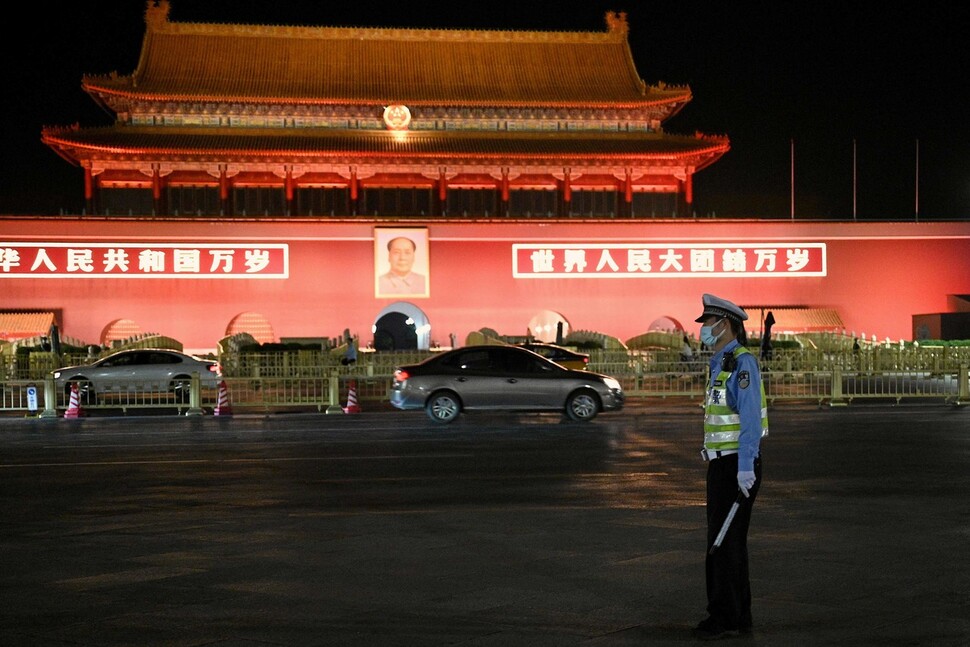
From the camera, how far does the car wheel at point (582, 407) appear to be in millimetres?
17297

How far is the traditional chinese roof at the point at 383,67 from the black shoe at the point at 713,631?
113ft

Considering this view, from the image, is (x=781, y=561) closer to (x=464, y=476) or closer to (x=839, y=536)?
(x=839, y=536)

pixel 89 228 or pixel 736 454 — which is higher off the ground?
pixel 89 228

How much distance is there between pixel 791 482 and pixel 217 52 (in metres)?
34.4

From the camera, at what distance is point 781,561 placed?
7023mm

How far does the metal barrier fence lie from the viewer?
19.3 metres

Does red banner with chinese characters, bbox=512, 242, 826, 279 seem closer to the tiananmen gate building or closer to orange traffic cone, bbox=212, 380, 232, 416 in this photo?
the tiananmen gate building

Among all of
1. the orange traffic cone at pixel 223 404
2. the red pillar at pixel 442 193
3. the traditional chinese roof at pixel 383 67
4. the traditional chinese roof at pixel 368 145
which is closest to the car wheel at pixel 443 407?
the orange traffic cone at pixel 223 404

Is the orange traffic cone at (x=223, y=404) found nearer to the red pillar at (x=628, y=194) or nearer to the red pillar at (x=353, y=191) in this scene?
the red pillar at (x=353, y=191)

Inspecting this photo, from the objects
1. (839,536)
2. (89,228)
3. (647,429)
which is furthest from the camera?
(89,228)

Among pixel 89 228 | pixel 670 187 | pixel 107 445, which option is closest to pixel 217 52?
pixel 89 228

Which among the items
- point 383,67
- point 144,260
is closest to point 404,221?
point 144,260

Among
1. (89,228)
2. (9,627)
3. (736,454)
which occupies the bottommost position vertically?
(9,627)

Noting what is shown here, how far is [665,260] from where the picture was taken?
118ft
